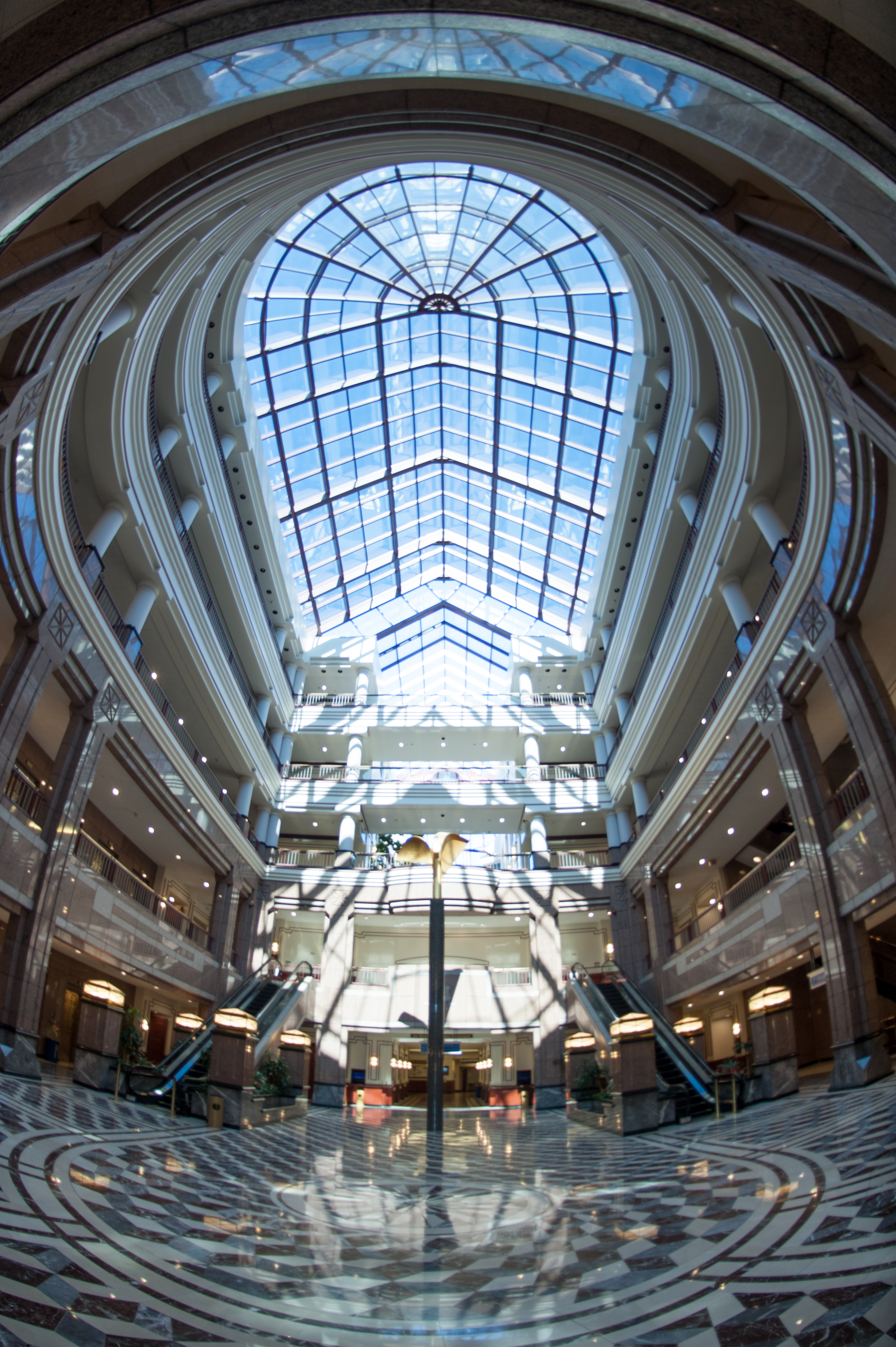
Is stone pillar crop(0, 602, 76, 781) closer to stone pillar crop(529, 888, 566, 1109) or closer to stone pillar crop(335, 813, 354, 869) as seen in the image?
stone pillar crop(335, 813, 354, 869)

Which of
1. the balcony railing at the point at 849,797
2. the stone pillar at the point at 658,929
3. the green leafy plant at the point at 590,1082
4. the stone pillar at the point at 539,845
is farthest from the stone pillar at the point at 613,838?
the balcony railing at the point at 849,797

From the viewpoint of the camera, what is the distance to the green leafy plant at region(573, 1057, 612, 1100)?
54.7 ft

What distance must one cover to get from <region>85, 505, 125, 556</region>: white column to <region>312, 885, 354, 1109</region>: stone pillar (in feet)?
52.2

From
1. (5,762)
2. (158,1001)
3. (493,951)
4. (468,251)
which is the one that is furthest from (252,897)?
(468,251)

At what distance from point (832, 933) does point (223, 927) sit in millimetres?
18642

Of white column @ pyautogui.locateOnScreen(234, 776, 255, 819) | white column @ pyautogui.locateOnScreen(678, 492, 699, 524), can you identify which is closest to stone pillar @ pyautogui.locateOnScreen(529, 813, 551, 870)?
white column @ pyautogui.locateOnScreen(234, 776, 255, 819)

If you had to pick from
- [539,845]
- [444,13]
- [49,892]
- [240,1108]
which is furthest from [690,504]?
[49,892]

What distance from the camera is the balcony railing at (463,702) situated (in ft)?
110

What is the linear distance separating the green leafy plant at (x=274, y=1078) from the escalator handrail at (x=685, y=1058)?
7.72m

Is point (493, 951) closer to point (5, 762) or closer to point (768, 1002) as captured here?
point (768, 1002)

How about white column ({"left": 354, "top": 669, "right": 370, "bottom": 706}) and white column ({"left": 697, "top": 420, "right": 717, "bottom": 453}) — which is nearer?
white column ({"left": 697, "top": 420, "right": 717, "bottom": 453})

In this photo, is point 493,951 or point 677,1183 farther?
point 493,951

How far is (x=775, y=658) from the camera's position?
50.7ft

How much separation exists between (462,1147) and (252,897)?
1736 cm
